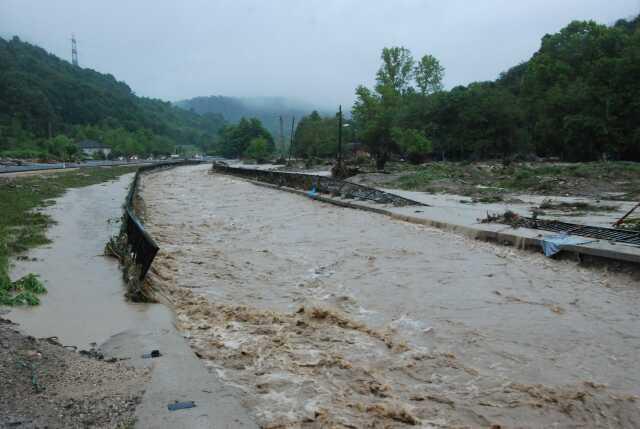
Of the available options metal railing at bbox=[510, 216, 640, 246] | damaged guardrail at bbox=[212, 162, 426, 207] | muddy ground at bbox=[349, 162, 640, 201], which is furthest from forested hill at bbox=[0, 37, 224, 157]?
metal railing at bbox=[510, 216, 640, 246]

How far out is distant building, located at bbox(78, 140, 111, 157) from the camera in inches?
3971

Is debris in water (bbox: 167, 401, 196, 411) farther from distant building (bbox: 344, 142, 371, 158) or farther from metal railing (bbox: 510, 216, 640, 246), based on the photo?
distant building (bbox: 344, 142, 371, 158)

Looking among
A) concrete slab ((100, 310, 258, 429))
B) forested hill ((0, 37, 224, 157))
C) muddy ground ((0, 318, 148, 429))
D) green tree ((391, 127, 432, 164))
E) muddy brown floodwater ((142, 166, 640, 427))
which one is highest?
forested hill ((0, 37, 224, 157))

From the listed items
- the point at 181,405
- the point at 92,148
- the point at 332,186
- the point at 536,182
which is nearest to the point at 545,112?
the point at 536,182

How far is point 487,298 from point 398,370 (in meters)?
3.36

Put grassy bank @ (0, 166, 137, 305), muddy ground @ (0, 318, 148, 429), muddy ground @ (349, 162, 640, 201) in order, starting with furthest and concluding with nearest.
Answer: muddy ground @ (349, 162, 640, 201) → grassy bank @ (0, 166, 137, 305) → muddy ground @ (0, 318, 148, 429)

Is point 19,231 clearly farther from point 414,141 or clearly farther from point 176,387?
point 414,141

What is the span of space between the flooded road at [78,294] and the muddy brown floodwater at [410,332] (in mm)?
756

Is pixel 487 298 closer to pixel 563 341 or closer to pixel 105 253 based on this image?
→ pixel 563 341

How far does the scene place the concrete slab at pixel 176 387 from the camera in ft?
11.6

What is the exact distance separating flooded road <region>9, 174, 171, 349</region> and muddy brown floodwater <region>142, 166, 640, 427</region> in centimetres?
76

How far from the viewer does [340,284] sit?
869 centimetres

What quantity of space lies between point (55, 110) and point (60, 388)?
400ft

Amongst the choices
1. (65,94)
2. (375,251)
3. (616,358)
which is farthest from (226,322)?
(65,94)
